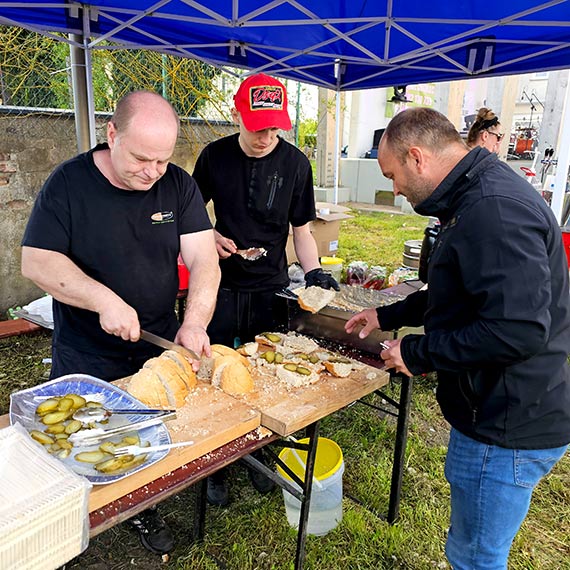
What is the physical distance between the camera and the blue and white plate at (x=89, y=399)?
4.59 ft

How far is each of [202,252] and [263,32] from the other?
8.88 ft

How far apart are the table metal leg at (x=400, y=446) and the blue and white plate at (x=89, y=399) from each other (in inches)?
63.4

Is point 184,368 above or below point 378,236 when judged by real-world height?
above

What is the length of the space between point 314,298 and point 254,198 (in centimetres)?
89

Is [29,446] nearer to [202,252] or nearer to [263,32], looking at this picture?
[202,252]

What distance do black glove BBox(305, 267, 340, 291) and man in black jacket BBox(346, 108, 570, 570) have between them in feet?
3.31

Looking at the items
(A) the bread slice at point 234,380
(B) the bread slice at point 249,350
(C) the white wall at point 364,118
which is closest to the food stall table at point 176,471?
(A) the bread slice at point 234,380

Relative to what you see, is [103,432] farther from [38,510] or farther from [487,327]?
[487,327]

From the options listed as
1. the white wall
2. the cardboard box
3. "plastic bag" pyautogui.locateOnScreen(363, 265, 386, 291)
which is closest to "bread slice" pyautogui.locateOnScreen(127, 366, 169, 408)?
"plastic bag" pyautogui.locateOnScreen(363, 265, 386, 291)

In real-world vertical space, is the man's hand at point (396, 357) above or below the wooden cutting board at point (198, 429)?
above

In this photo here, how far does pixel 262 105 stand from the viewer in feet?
9.39

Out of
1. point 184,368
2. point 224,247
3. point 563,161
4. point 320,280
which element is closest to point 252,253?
point 224,247

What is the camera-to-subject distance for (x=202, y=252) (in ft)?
8.19

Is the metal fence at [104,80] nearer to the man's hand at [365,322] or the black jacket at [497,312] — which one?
the man's hand at [365,322]
